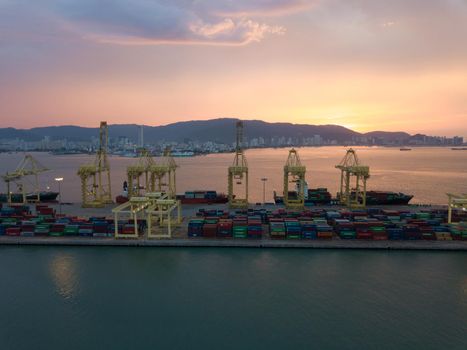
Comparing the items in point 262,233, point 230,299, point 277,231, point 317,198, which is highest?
point 317,198

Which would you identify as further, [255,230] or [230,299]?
[255,230]

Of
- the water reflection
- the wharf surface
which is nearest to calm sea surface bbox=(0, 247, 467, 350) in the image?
the water reflection

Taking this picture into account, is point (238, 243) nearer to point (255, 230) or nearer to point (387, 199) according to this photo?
point (255, 230)

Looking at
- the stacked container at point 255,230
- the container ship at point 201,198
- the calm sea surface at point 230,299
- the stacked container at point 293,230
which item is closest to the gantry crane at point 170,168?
the container ship at point 201,198

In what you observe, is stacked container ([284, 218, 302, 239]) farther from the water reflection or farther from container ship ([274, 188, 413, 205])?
the water reflection

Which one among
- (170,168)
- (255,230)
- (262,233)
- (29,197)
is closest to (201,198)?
(170,168)

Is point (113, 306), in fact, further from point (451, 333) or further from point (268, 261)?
point (451, 333)
